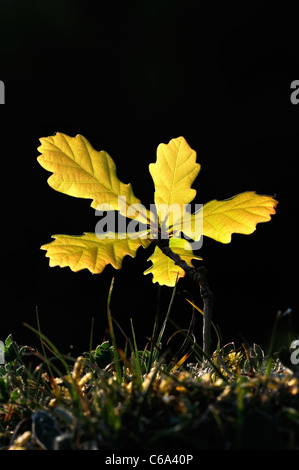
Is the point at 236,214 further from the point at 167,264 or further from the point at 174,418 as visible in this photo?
the point at 174,418

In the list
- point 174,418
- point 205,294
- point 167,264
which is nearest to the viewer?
point 174,418

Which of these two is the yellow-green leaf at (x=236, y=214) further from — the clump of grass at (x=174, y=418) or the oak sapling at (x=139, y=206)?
the clump of grass at (x=174, y=418)

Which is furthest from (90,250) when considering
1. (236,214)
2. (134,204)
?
(236,214)

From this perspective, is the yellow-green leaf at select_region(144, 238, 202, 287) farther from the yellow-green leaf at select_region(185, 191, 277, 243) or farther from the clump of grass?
the clump of grass

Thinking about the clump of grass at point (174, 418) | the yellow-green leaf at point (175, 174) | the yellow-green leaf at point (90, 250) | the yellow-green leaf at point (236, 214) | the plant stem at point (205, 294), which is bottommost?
the clump of grass at point (174, 418)

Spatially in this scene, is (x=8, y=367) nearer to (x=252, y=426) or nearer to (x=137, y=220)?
(x=137, y=220)

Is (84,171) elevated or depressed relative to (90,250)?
elevated

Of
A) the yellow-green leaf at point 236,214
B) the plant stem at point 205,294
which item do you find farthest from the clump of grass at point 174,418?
the yellow-green leaf at point 236,214
